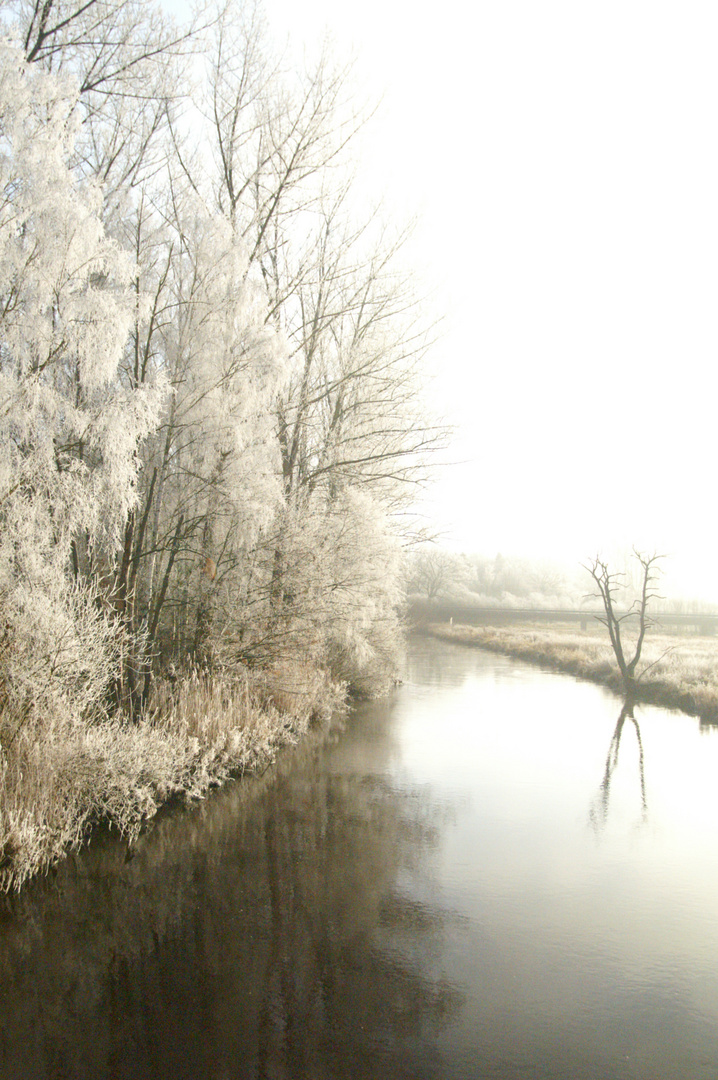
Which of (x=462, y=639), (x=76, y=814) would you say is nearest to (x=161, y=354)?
(x=76, y=814)

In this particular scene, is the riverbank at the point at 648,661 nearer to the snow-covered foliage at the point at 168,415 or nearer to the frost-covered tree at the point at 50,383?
the snow-covered foliage at the point at 168,415

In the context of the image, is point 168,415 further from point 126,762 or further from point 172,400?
point 126,762

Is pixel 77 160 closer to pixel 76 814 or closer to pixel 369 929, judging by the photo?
pixel 76 814

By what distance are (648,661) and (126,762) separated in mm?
19391

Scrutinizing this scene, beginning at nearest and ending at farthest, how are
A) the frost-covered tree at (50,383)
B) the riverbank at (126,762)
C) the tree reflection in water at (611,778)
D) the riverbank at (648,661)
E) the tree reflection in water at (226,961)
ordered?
1. the tree reflection in water at (226,961)
2. the riverbank at (126,762)
3. the frost-covered tree at (50,383)
4. the tree reflection in water at (611,778)
5. the riverbank at (648,661)

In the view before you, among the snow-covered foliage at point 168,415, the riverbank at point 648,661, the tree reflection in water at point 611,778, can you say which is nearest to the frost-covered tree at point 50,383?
the snow-covered foliage at point 168,415

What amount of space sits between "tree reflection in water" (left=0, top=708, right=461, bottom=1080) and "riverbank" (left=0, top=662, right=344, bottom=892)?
300 millimetres

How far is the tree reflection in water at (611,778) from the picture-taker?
8812mm

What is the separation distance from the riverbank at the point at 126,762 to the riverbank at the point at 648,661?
10.1m

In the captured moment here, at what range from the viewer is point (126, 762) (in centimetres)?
726

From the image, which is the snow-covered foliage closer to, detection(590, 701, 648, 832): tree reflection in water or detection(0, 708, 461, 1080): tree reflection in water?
detection(0, 708, 461, 1080): tree reflection in water

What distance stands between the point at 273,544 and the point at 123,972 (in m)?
7.59

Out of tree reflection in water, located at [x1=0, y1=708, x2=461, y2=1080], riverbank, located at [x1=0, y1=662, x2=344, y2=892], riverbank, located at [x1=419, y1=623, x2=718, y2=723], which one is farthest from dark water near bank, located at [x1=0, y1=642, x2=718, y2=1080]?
riverbank, located at [x1=419, y1=623, x2=718, y2=723]

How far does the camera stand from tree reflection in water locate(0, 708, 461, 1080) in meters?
4.02
